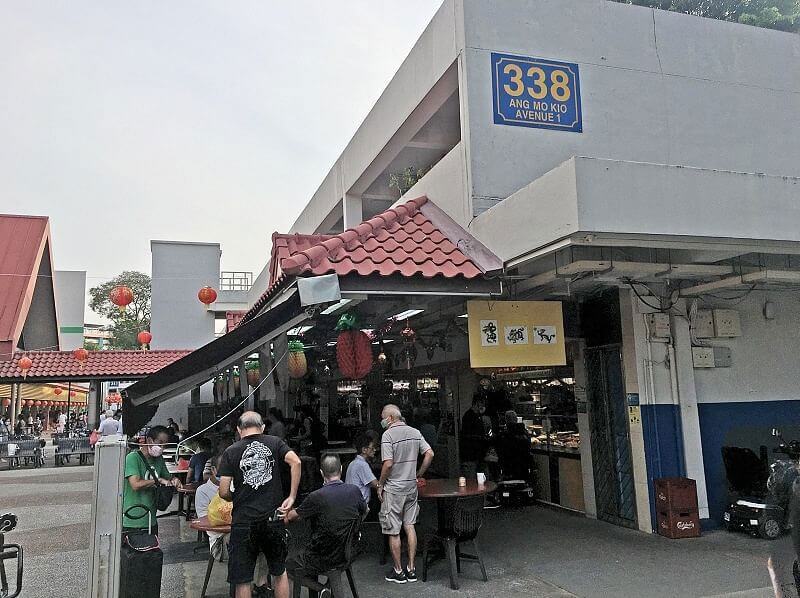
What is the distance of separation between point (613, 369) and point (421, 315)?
3.38 metres


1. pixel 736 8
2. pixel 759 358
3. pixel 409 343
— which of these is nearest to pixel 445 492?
pixel 409 343

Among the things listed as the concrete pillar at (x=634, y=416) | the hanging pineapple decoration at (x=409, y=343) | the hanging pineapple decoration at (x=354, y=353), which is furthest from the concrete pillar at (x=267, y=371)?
the concrete pillar at (x=634, y=416)

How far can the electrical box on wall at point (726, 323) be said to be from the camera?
29.2 feet

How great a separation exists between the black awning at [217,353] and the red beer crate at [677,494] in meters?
5.19

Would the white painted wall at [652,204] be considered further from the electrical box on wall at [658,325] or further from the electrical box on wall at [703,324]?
the electrical box on wall at [703,324]

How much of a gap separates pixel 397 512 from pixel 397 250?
2931mm

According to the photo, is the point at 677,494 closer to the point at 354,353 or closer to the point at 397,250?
the point at 354,353

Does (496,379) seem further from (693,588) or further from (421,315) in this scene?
(693,588)

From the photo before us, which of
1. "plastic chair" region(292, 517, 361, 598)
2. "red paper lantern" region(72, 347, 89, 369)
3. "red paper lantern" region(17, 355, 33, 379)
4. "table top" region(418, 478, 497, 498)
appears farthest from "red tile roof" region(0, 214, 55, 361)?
"plastic chair" region(292, 517, 361, 598)

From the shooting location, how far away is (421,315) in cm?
1104

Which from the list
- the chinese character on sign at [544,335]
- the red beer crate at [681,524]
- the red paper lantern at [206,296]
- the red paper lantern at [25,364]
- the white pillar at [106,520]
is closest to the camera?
the white pillar at [106,520]

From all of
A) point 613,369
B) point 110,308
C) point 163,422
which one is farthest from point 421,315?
point 110,308

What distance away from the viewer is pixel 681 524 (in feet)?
26.4

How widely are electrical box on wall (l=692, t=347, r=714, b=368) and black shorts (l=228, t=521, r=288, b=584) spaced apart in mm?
6162
